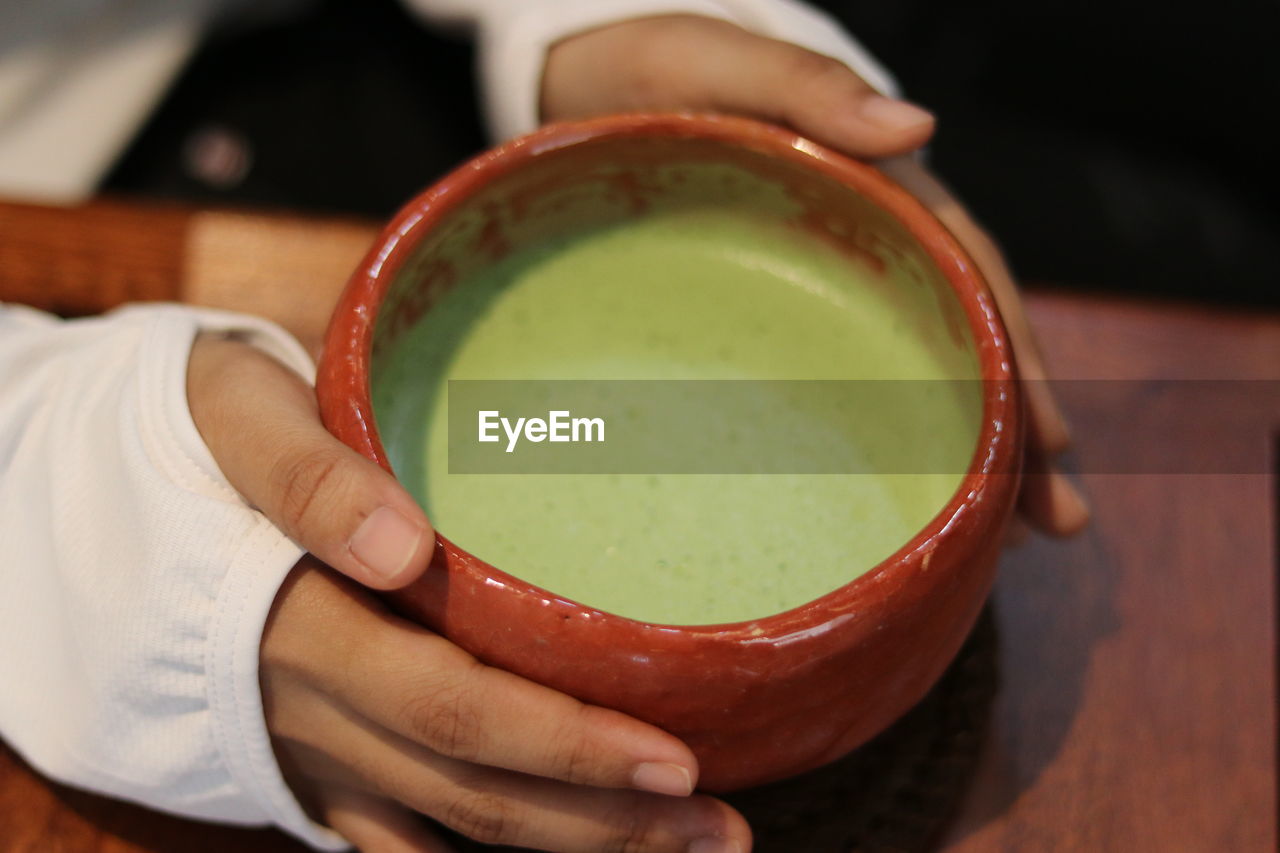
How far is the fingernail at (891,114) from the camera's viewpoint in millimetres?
469

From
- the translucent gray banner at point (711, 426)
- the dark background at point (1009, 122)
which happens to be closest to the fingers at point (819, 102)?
the translucent gray banner at point (711, 426)

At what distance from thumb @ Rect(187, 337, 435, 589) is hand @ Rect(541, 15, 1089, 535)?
0.84ft

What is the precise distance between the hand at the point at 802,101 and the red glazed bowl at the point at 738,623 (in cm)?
5

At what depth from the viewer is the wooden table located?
51cm

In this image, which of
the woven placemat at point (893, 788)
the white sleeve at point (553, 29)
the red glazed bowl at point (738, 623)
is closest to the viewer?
the red glazed bowl at point (738, 623)

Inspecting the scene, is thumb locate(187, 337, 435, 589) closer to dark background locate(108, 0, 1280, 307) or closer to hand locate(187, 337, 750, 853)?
hand locate(187, 337, 750, 853)

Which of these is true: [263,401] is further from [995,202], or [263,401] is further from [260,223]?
[995,202]

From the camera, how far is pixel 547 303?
509mm

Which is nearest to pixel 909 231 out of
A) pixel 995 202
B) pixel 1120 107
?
pixel 995 202

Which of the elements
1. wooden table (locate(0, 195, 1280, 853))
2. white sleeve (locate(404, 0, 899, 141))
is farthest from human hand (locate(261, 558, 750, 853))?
white sleeve (locate(404, 0, 899, 141))

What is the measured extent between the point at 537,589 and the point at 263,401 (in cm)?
15

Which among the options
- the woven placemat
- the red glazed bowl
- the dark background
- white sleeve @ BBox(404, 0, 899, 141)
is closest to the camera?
the red glazed bowl

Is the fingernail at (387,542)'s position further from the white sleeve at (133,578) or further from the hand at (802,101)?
the hand at (802,101)

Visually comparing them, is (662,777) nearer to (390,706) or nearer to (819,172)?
(390,706)
